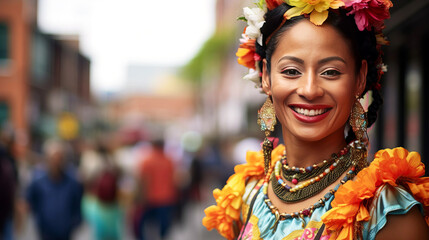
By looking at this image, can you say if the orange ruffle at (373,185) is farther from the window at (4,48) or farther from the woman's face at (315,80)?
the window at (4,48)

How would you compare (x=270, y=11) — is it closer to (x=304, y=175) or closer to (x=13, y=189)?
(x=304, y=175)

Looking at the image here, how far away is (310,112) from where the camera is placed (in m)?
1.99

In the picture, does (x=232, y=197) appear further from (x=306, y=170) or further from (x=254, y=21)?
(x=254, y=21)

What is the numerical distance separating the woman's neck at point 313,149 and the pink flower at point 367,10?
0.42 meters

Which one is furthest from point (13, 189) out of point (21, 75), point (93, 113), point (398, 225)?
point (93, 113)

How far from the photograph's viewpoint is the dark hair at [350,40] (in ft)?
6.40

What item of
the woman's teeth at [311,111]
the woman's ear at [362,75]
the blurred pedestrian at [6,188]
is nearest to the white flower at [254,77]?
the woman's teeth at [311,111]

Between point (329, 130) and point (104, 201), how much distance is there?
5319mm

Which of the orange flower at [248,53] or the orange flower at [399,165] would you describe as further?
the orange flower at [248,53]

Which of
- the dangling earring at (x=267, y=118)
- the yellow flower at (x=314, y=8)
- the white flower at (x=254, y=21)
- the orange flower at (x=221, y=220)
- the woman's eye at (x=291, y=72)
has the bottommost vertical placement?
the orange flower at (x=221, y=220)

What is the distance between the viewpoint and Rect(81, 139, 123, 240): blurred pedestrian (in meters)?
6.87

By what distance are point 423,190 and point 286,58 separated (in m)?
0.66

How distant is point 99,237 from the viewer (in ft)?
23.0

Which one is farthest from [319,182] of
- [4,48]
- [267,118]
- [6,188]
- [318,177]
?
[4,48]
